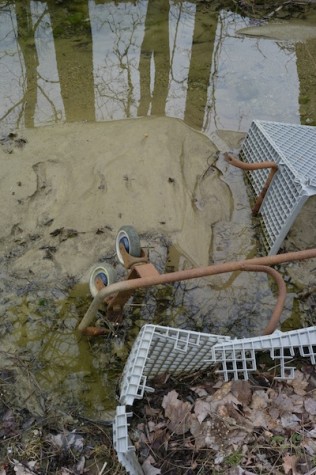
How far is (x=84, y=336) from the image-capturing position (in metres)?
3.45

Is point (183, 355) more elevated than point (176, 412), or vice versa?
point (183, 355)

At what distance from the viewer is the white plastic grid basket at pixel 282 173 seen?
3516 millimetres

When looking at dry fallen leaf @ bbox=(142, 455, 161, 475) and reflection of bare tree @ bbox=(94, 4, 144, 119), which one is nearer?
dry fallen leaf @ bbox=(142, 455, 161, 475)

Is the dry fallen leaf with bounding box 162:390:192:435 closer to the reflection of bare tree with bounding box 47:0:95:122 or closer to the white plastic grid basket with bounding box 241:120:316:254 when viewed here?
the white plastic grid basket with bounding box 241:120:316:254

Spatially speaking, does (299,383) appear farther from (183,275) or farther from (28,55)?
(28,55)

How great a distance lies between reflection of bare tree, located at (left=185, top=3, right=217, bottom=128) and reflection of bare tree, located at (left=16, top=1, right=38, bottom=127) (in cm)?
194

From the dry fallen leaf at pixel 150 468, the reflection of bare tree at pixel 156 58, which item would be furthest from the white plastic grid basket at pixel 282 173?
the dry fallen leaf at pixel 150 468

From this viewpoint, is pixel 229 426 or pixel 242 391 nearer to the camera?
pixel 229 426

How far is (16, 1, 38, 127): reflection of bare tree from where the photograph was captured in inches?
207

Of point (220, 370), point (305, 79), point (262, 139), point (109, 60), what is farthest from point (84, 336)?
point (305, 79)

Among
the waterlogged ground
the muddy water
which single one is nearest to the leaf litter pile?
the waterlogged ground

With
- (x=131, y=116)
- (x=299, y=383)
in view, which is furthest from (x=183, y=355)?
(x=131, y=116)

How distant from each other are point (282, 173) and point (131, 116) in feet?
7.65

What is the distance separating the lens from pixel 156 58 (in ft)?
19.8
